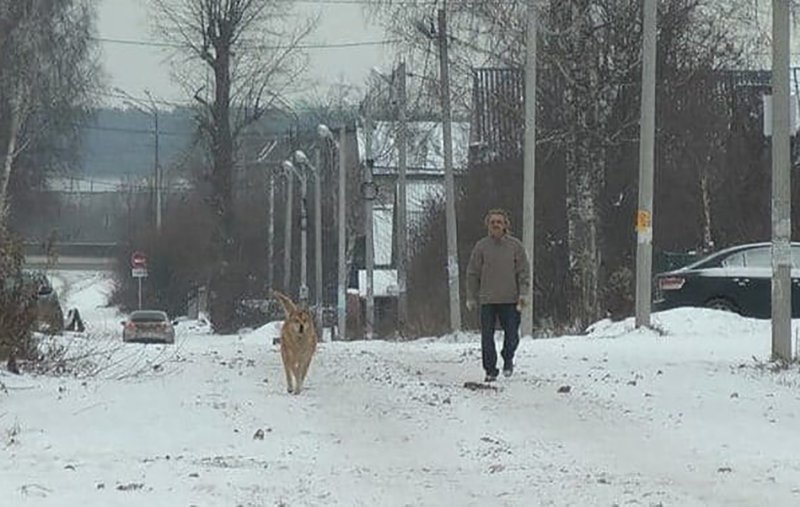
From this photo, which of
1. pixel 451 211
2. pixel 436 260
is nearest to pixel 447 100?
pixel 451 211

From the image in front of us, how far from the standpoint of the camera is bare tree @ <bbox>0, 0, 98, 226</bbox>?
40.4 m

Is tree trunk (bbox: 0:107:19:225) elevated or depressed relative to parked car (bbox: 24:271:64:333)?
elevated

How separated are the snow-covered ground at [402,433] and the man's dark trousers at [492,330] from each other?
0.41 metres

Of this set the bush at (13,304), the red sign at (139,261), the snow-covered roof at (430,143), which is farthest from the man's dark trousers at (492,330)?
the red sign at (139,261)

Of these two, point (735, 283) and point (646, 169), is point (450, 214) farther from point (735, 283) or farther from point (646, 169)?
point (646, 169)

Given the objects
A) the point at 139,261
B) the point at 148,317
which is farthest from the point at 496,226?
the point at 139,261

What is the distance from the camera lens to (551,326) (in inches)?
1273

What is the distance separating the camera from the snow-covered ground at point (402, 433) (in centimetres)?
902

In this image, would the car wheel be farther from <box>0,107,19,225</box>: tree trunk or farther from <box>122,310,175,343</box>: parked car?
<box>122,310,175,343</box>: parked car

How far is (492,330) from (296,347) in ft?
6.78

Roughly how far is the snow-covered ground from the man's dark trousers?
0.41 metres

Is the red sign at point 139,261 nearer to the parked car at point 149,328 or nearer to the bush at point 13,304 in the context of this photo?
the parked car at point 149,328

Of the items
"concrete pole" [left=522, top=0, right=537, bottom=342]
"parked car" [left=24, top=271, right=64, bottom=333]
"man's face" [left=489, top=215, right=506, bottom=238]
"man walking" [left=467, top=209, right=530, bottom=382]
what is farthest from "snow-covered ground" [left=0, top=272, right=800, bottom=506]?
"concrete pole" [left=522, top=0, right=537, bottom=342]

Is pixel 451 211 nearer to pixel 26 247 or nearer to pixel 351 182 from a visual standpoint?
pixel 26 247
